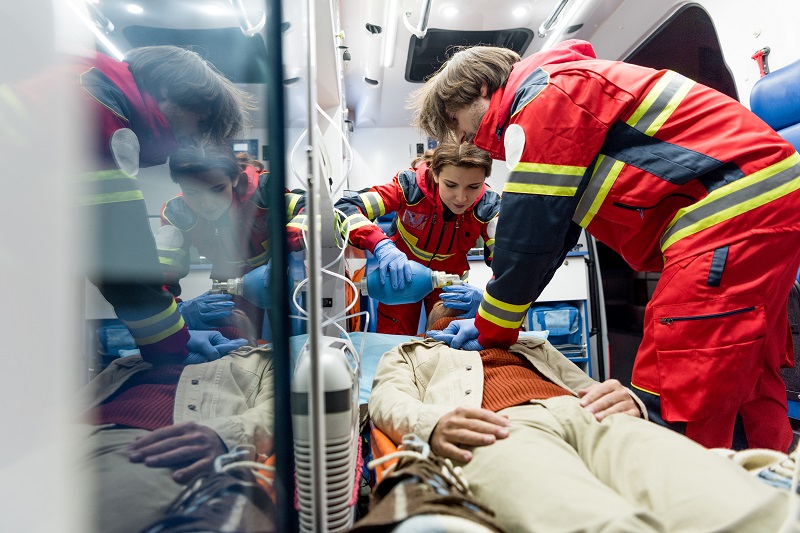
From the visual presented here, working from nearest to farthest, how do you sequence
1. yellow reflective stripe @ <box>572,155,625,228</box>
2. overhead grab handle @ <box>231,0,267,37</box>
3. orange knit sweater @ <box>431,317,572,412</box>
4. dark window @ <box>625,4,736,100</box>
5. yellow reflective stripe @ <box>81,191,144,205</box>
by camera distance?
yellow reflective stripe @ <box>81,191,144,205</box>
overhead grab handle @ <box>231,0,267,37</box>
orange knit sweater @ <box>431,317,572,412</box>
yellow reflective stripe @ <box>572,155,625,228</box>
dark window @ <box>625,4,736,100</box>

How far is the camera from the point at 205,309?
523 millimetres

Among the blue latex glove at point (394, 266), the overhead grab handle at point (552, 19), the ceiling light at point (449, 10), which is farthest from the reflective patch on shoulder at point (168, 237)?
the ceiling light at point (449, 10)

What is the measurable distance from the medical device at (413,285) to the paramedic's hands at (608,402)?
2.97 ft

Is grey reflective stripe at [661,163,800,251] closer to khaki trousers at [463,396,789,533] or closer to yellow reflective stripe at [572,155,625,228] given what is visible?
yellow reflective stripe at [572,155,625,228]

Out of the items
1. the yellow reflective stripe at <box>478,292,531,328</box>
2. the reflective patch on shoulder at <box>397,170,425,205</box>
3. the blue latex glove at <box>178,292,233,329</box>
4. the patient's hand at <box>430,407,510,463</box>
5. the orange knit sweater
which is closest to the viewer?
the blue latex glove at <box>178,292,233,329</box>

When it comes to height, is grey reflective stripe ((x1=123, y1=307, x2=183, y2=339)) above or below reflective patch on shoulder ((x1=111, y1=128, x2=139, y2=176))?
below

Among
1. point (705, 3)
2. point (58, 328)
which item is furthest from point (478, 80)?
point (705, 3)

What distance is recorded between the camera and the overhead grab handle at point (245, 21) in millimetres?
590

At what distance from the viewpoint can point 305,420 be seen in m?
0.61

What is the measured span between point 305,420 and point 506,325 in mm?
964

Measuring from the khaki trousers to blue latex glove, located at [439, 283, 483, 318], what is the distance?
987 millimetres

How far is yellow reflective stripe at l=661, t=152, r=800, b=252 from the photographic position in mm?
1135

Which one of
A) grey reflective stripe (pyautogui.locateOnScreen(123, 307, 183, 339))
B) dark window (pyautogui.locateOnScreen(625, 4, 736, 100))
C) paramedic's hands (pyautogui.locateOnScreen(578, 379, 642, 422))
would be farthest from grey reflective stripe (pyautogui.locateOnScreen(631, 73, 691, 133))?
dark window (pyautogui.locateOnScreen(625, 4, 736, 100))

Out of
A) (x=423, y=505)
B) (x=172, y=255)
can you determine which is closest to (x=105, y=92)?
(x=172, y=255)
